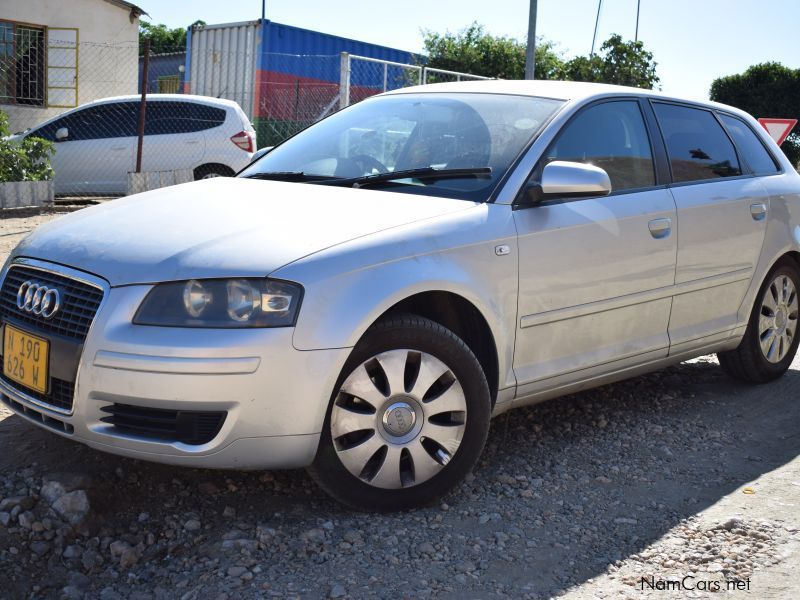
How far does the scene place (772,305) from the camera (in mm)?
5516

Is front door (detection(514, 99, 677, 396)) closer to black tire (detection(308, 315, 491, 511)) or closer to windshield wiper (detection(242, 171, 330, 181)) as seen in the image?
black tire (detection(308, 315, 491, 511))

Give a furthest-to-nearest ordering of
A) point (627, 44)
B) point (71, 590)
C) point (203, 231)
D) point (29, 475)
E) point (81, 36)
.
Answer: point (627, 44) < point (81, 36) < point (29, 475) < point (203, 231) < point (71, 590)

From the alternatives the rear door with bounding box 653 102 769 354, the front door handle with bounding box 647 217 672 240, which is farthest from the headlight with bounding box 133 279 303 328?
the rear door with bounding box 653 102 769 354

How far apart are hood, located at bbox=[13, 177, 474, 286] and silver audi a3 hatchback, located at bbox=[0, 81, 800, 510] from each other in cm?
1

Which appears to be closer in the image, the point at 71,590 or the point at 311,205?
the point at 71,590

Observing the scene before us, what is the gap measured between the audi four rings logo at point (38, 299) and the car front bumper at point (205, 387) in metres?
0.27

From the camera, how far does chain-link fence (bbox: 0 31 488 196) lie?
13.4m

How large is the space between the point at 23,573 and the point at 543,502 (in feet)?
6.32

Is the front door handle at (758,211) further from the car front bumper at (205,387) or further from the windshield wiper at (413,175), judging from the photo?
the car front bumper at (205,387)

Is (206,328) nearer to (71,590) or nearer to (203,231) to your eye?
(203,231)

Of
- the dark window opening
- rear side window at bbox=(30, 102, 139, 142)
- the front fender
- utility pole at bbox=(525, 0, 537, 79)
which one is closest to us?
the front fender

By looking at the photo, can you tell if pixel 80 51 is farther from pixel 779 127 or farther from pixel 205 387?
pixel 205 387

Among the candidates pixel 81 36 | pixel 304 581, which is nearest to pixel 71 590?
pixel 304 581

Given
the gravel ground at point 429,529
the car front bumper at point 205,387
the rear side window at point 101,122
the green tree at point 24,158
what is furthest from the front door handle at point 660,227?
the rear side window at point 101,122
